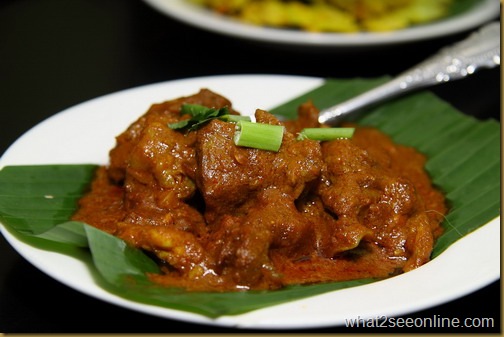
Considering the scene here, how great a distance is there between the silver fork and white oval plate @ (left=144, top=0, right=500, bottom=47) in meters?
0.69

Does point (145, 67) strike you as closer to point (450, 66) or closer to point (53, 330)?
point (450, 66)

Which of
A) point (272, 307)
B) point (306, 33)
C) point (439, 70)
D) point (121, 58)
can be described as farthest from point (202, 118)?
point (121, 58)

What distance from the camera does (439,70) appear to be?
4.22 metres

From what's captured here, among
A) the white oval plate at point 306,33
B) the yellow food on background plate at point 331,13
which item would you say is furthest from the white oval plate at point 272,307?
the yellow food on background plate at point 331,13

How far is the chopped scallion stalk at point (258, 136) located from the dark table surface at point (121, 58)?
1.91 m

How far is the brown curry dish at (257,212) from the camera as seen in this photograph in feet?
8.07

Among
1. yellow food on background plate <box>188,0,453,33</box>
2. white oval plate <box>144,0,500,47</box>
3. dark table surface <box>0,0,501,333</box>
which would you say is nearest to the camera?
dark table surface <box>0,0,501,333</box>

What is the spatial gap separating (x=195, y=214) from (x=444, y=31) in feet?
10.7

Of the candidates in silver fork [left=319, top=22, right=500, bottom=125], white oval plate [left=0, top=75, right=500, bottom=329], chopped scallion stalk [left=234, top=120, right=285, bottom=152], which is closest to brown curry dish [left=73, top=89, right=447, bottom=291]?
chopped scallion stalk [left=234, top=120, right=285, bottom=152]

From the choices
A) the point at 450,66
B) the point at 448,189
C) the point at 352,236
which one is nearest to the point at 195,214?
the point at 352,236

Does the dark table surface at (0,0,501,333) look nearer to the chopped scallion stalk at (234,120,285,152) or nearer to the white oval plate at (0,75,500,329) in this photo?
the white oval plate at (0,75,500,329)

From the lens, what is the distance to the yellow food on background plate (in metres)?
5.32

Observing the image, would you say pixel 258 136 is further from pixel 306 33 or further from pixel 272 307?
pixel 306 33

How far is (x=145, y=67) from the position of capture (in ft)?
17.5
